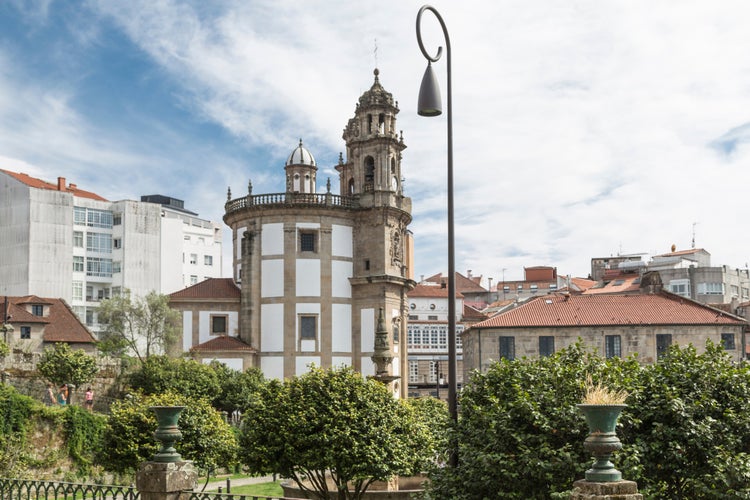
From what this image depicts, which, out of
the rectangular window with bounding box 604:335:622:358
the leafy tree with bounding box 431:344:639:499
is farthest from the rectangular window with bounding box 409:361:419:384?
the leafy tree with bounding box 431:344:639:499

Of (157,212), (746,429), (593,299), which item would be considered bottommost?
(746,429)

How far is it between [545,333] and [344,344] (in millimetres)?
16077

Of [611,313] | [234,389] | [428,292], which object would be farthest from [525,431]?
[428,292]

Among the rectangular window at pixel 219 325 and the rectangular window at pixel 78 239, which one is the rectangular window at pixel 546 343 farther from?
the rectangular window at pixel 78 239

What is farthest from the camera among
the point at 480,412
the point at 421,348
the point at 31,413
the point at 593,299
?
the point at 421,348

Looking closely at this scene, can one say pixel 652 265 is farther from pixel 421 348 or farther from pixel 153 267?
pixel 153 267

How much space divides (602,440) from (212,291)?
48.0 meters

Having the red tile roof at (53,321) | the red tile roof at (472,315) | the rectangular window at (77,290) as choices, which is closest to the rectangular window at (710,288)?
the red tile roof at (472,315)

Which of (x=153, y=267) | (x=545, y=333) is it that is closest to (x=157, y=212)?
Answer: (x=153, y=267)

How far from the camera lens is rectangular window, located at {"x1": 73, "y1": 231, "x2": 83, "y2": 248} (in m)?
71.2

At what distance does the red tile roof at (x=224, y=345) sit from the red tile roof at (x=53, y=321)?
6591mm

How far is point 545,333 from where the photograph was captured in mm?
61156

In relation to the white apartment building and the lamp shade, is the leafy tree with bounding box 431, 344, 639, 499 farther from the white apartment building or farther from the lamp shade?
the white apartment building

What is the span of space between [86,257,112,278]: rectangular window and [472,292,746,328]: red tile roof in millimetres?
32989
